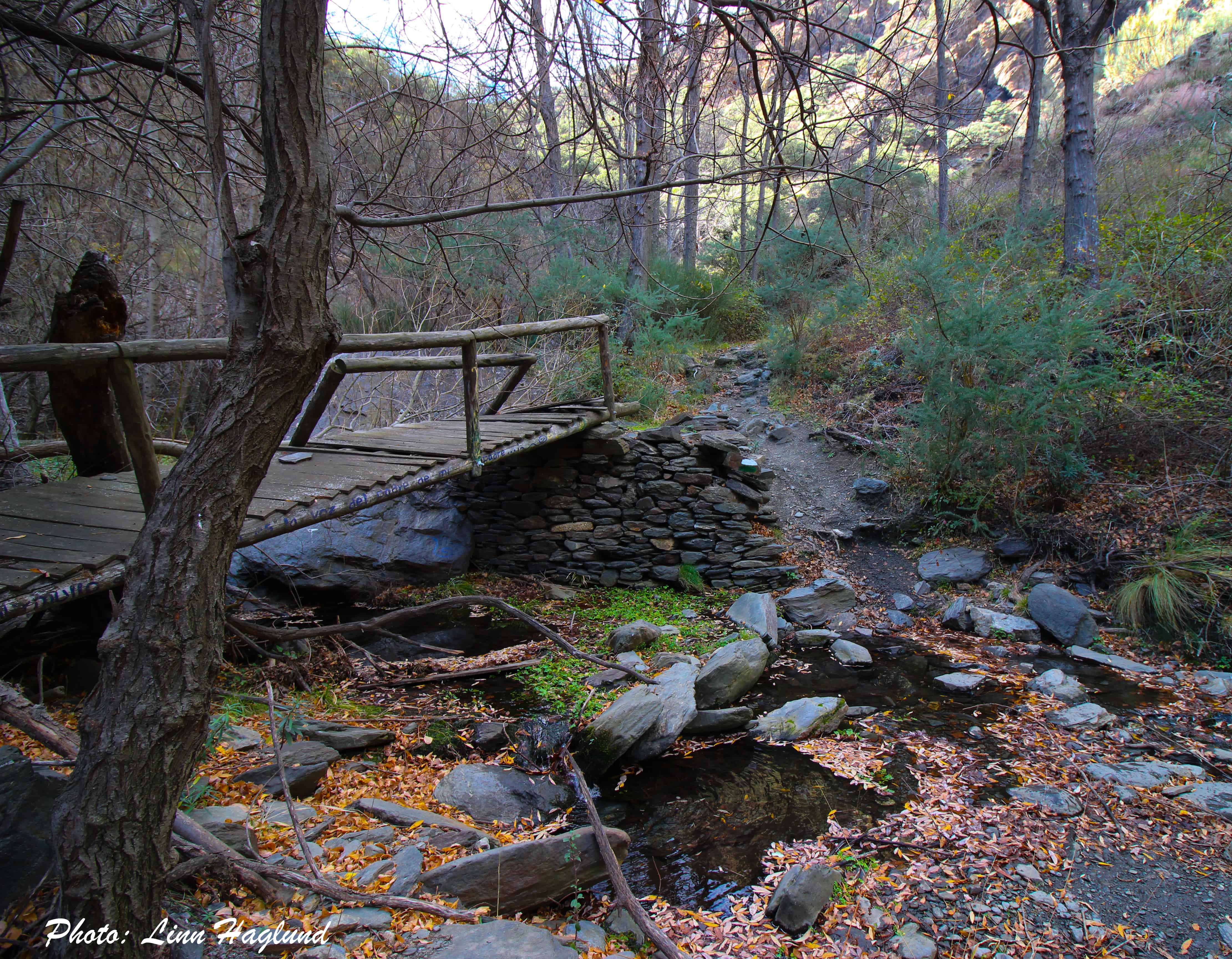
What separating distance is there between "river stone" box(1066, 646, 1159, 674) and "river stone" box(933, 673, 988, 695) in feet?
2.87

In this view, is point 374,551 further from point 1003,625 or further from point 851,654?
point 1003,625

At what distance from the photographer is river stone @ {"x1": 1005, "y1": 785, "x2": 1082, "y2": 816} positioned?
316 cm

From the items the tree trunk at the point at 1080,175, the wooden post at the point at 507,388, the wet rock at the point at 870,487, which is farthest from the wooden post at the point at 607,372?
the tree trunk at the point at 1080,175

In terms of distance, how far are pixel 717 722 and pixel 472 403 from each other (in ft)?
8.13

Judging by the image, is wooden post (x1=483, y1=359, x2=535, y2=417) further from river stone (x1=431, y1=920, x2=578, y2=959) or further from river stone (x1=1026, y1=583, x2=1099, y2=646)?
river stone (x1=1026, y1=583, x2=1099, y2=646)

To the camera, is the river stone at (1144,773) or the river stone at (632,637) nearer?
the river stone at (1144,773)

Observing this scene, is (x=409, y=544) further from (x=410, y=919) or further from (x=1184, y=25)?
(x=1184, y=25)

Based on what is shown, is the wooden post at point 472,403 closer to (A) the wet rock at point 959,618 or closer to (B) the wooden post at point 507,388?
(B) the wooden post at point 507,388

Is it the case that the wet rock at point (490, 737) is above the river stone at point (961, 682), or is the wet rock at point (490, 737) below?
above

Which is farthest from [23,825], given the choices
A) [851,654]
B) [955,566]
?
[955,566]

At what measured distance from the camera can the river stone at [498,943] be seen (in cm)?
187

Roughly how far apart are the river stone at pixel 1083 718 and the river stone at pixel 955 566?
201 cm

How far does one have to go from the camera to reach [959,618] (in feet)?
18.3

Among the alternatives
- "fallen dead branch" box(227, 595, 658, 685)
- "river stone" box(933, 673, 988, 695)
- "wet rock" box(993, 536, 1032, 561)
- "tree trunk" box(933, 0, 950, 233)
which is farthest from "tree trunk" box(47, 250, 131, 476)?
"wet rock" box(993, 536, 1032, 561)
